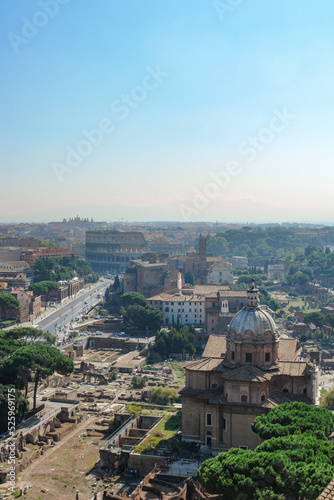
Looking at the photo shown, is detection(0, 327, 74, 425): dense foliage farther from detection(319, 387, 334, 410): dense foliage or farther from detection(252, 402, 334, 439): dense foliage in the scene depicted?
detection(319, 387, 334, 410): dense foliage

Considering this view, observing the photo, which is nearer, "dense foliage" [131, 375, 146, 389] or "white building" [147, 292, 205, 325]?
"dense foliage" [131, 375, 146, 389]

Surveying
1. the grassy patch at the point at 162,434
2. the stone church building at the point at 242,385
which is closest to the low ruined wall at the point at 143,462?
the grassy patch at the point at 162,434

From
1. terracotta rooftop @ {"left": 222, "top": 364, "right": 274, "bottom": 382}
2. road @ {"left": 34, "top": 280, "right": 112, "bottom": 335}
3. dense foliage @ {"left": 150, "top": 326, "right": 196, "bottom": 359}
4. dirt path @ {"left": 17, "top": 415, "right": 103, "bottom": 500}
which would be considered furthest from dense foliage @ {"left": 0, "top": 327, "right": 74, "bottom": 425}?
road @ {"left": 34, "top": 280, "right": 112, "bottom": 335}

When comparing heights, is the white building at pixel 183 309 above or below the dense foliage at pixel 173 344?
above

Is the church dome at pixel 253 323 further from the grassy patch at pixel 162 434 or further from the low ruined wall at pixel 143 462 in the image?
the low ruined wall at pixel 143 462

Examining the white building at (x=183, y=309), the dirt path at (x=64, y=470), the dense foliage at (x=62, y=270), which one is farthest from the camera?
the dense foliage at (x=62, y=270)

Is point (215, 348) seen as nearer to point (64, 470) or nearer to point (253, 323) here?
point (253, 323)
